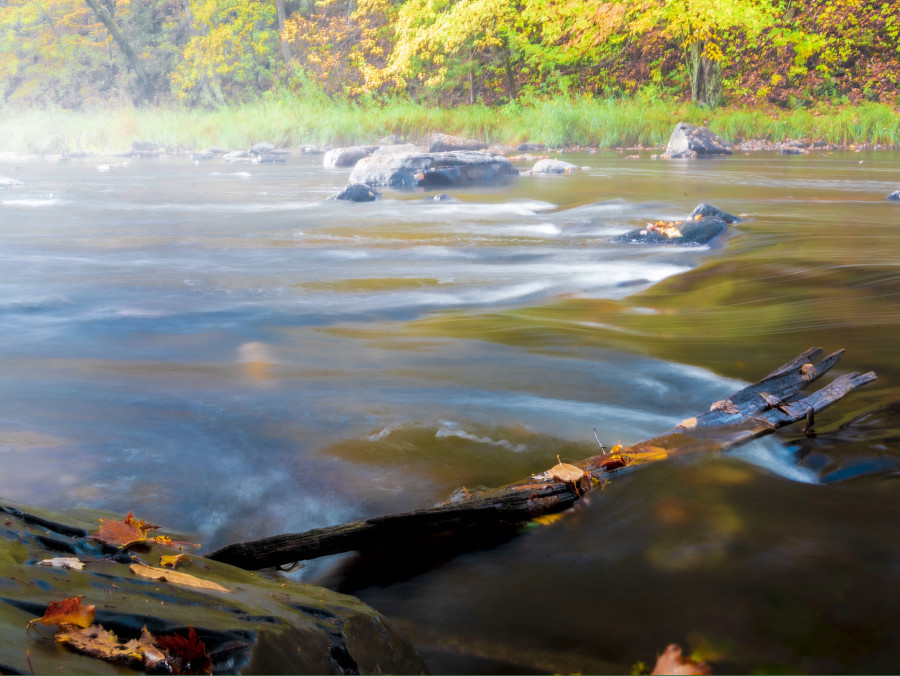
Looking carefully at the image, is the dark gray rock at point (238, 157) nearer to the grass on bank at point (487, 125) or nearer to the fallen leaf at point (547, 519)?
the grass on bank at point (487, 125)

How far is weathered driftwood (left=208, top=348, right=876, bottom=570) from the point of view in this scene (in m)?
2.08

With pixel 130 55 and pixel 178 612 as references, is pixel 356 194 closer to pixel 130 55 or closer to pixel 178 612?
pixel 178 612

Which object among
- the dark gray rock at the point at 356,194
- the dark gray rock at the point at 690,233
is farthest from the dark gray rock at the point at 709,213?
the dark gray rock at the point at 356,194

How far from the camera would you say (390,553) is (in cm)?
224

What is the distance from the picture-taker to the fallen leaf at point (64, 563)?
1.51 meters

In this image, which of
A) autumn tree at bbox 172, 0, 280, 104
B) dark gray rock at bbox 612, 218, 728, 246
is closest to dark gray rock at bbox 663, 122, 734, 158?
dark gray rock at bbox 612, 218, 728, 246

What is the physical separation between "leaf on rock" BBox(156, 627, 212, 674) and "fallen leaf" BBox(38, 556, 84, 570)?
1.18ft

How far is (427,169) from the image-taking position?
14.9 meters

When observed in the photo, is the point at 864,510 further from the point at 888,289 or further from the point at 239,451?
the point at 888,289

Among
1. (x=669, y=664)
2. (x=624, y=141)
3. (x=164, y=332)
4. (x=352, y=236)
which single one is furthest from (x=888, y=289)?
(x=624, y=141)

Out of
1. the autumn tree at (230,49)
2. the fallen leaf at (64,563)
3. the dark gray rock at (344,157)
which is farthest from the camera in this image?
the autumn tree at (230,49)

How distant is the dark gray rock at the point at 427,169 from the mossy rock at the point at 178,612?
44.0 feet

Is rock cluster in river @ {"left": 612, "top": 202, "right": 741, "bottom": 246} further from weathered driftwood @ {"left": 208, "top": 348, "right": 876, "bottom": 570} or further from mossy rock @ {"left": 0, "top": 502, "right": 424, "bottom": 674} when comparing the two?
mossy rock @ {"left": 0, "top": 502, "right": 424, "bottom": 674}

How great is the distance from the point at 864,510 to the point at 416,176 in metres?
13.0
